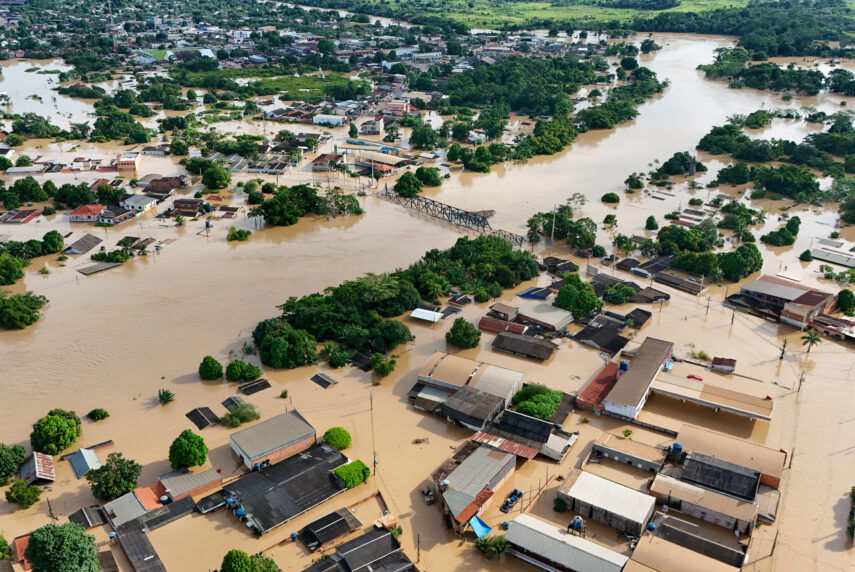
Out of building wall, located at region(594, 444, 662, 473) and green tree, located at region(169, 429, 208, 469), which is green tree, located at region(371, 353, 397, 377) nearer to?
green tree, located at region(169, 429, 208, 469)

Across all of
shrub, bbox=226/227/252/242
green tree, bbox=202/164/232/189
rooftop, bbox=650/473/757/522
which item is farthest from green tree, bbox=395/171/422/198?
rooftop, bbox=650/473/757/522

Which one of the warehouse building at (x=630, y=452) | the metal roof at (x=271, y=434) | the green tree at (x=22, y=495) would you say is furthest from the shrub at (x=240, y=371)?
the warehouse building at (x=630, y=452)

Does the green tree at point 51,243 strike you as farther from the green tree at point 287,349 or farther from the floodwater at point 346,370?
the green tree at point 287,349

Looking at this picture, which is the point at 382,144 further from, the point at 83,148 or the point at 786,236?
the point at 786,236

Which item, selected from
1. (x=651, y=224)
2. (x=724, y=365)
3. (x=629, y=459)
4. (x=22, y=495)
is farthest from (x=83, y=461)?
(x=651, y=224)

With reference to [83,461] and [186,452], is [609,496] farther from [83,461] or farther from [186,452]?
[83,461]

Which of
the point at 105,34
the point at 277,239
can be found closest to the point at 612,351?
the point at 277,239
